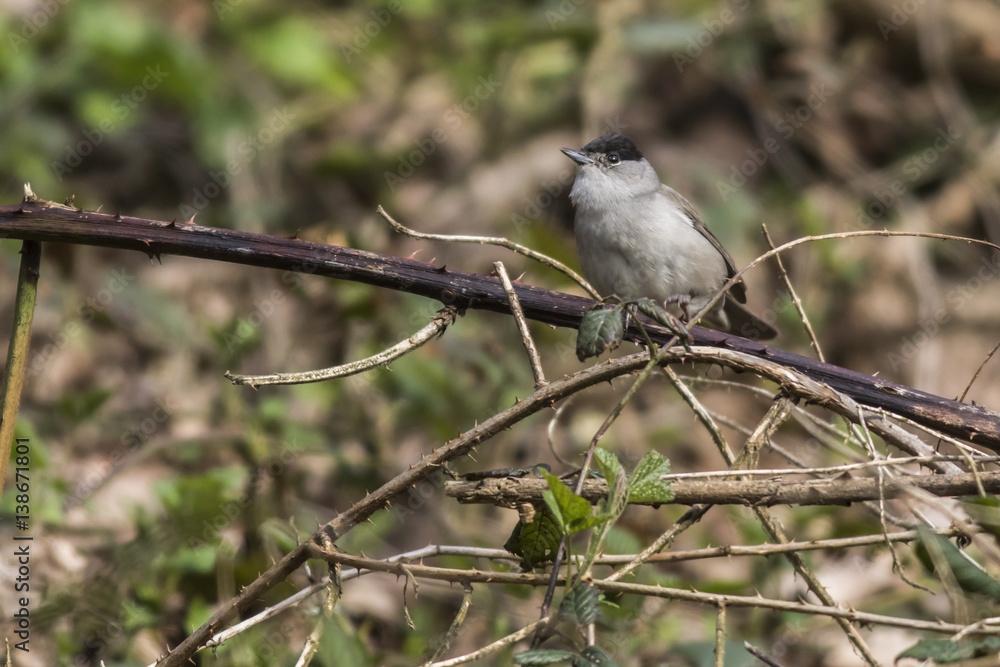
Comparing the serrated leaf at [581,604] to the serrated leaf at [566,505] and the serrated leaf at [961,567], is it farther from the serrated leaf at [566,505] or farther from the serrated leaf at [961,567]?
the serrated leaf at [961,567]

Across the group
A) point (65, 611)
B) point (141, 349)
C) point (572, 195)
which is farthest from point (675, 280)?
point (141, 349)

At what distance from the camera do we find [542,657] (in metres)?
1.68

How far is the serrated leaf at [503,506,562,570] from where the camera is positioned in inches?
78.2

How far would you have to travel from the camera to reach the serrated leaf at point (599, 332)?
6.48 feet
